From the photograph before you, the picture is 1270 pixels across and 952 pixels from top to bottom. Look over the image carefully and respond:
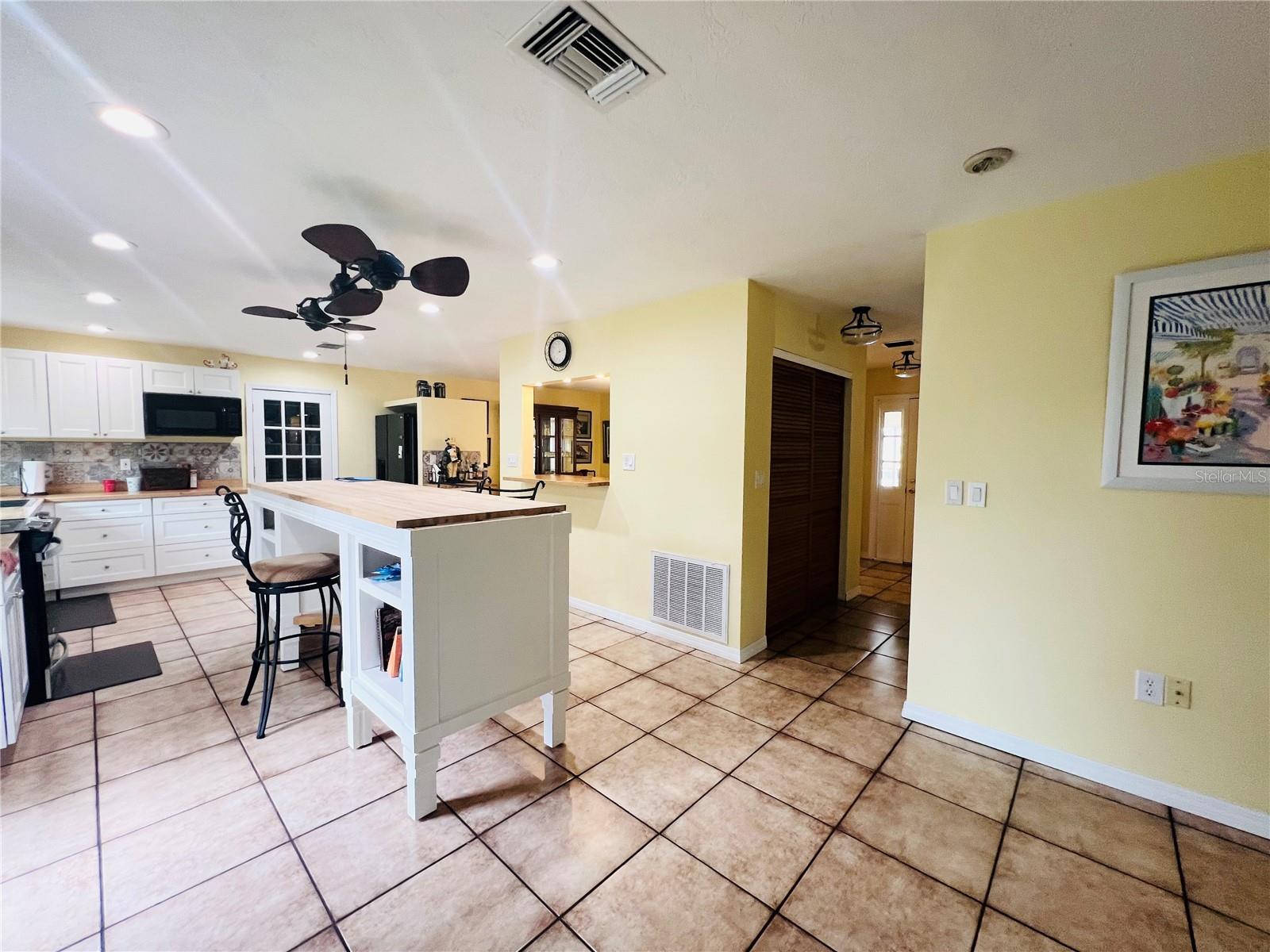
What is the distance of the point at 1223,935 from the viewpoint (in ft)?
4.77

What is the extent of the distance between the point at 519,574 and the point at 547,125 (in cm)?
164

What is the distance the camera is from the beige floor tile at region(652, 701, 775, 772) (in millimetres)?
→ 2287

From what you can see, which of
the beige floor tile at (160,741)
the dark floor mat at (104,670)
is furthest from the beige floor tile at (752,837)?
the dark floor mat at (104,670)

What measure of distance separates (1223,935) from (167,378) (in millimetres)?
7670

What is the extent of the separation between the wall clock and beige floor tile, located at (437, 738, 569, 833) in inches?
117

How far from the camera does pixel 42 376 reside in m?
4.47

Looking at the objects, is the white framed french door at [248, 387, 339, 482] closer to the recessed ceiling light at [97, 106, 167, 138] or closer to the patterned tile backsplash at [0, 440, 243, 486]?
the patterned tile backsplash at [0, 440, 243, 486]

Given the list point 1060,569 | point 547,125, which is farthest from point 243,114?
point 1060,569

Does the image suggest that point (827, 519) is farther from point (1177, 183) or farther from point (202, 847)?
point (202, 847)

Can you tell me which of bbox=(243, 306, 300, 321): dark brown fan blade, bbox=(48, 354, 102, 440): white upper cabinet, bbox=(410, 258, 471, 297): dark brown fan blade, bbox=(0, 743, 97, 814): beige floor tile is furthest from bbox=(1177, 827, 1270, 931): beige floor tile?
bbox=(48, 354, 102, 440): white upper cabinet

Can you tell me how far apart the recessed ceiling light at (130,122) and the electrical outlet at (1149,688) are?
13.4ft

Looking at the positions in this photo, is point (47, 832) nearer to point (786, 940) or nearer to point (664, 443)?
point (786, 940)

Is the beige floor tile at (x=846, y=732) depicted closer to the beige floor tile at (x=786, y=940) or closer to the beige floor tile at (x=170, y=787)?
the beige floor tile at (x=786, y=940)

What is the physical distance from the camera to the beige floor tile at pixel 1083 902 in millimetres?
1445
